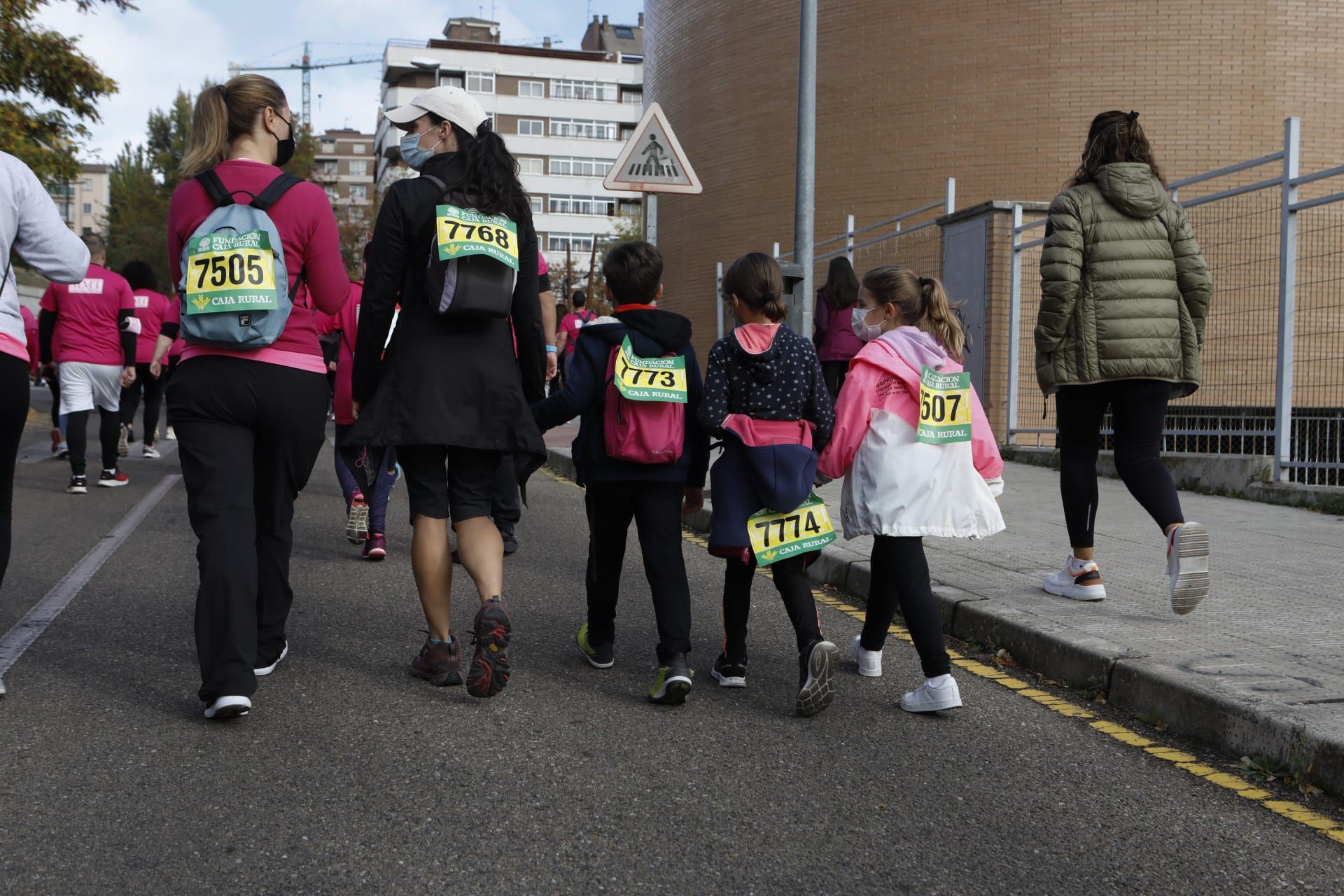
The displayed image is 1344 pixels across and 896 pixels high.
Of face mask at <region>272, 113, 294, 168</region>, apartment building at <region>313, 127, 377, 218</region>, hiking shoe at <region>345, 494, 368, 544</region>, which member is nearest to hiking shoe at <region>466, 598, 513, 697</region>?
face mask at <region>272, 113, 294, 168</region>

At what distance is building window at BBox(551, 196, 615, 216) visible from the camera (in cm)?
8506

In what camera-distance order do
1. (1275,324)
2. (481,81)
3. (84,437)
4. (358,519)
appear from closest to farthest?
(358,519) → (1275,324) → (84,437) → (481,81)

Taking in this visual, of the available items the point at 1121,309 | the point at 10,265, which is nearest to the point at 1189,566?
the point at 1121,309

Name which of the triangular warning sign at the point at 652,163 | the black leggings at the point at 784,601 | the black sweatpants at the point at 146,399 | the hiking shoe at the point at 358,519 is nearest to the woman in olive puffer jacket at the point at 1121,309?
the black leggings at the point at 784,601

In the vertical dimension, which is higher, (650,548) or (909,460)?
(909,460)

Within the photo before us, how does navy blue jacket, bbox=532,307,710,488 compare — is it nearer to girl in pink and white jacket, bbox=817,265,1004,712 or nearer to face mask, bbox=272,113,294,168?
girl in pink and white jacket, bbox=817,265,1004,712

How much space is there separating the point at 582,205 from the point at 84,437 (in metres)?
76.6

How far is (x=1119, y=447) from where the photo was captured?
552 centimetres

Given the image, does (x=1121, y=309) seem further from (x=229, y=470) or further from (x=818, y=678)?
(x=229, y=470)

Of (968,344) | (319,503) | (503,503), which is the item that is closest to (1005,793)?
(968,344)

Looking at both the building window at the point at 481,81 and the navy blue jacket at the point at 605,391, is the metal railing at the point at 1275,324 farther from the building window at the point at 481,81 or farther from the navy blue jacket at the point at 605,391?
the building window at the point at 481,81

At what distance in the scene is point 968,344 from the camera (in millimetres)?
4969

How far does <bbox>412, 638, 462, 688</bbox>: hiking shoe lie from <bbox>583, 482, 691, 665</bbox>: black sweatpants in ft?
1.95

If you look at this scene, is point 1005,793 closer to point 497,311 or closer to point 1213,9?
point 497,311
